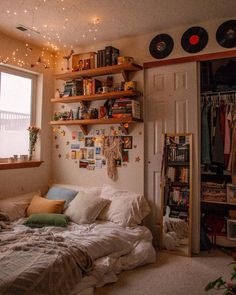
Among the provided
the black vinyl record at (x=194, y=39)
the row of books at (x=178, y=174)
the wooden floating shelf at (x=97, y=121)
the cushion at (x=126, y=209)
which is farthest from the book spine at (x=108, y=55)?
the cushion at (x=126, y=209)

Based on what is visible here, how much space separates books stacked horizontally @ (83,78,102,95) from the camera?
3689 millimetres

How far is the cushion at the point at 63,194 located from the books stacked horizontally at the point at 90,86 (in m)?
1.33

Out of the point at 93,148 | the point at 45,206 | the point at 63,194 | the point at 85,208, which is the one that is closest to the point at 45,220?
the point at 45,206

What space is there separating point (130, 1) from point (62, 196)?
2.38 meters

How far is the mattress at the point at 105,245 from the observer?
2387 mm

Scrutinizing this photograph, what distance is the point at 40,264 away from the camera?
2.01 m

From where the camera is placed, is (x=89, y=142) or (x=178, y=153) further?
(x=89, y=142)

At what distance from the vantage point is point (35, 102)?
412 cm

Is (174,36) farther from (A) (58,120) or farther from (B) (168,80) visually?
(A) (58,120)

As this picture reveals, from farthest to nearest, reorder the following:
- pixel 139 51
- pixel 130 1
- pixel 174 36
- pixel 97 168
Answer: pixel 97 168, pixel 139 51, pixel 174 36, pixel 130 1

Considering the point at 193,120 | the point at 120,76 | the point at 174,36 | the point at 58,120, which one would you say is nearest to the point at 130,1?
the point at 174,36

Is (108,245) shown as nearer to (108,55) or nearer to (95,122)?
(95,122)

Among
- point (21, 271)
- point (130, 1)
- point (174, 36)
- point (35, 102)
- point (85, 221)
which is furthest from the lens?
point (35, 102)

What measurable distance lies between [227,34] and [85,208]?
2523 mm
